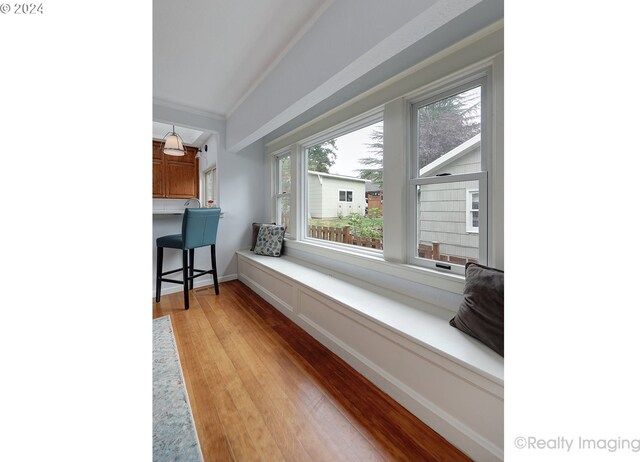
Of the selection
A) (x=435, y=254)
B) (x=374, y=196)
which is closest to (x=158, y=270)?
(x=374, y=196)

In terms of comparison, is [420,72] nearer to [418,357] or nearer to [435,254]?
[435,254]

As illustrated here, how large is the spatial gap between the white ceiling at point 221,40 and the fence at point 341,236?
165 cm

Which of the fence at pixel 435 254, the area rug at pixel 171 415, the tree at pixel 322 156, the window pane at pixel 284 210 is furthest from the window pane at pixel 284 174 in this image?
the area rug at pixel 171 415

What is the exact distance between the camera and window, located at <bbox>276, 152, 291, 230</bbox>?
11.6 feet

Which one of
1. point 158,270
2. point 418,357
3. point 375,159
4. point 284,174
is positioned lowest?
point 418,357

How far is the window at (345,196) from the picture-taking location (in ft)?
8.27

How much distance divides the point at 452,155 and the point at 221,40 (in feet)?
6.21

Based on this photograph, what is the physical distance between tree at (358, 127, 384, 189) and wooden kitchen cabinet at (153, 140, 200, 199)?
4287mm

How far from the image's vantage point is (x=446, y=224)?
5.61 feet
